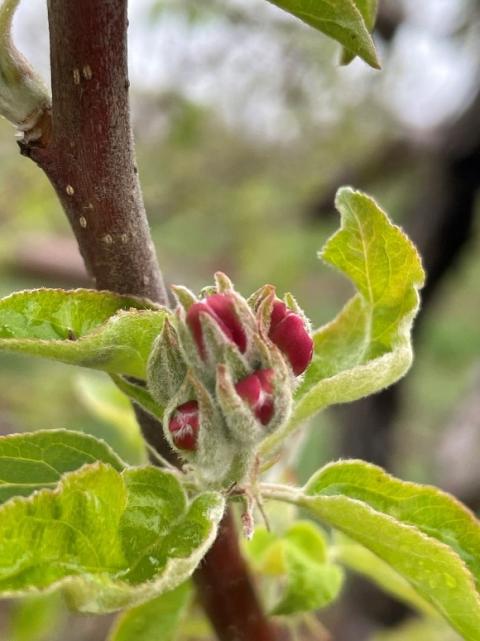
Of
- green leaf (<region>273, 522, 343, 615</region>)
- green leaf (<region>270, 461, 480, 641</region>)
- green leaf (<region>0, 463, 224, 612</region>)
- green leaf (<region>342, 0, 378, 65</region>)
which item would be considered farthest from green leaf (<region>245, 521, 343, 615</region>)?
green leaf (<region>342, 0, 378, 65</region>)

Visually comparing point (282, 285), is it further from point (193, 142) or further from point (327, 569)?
point (327, 569)

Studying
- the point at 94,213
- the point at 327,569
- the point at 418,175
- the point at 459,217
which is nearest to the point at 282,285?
the point at 418,175

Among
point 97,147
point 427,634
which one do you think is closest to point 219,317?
point 97,147

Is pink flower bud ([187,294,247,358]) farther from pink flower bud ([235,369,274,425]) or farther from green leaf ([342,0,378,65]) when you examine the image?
green leaf ([342,0,378,65])

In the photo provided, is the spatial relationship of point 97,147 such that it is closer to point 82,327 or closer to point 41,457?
point 82,327

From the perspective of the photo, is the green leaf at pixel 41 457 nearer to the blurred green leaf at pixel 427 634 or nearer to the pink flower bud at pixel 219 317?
the pink flower bud at pixel 219 317
